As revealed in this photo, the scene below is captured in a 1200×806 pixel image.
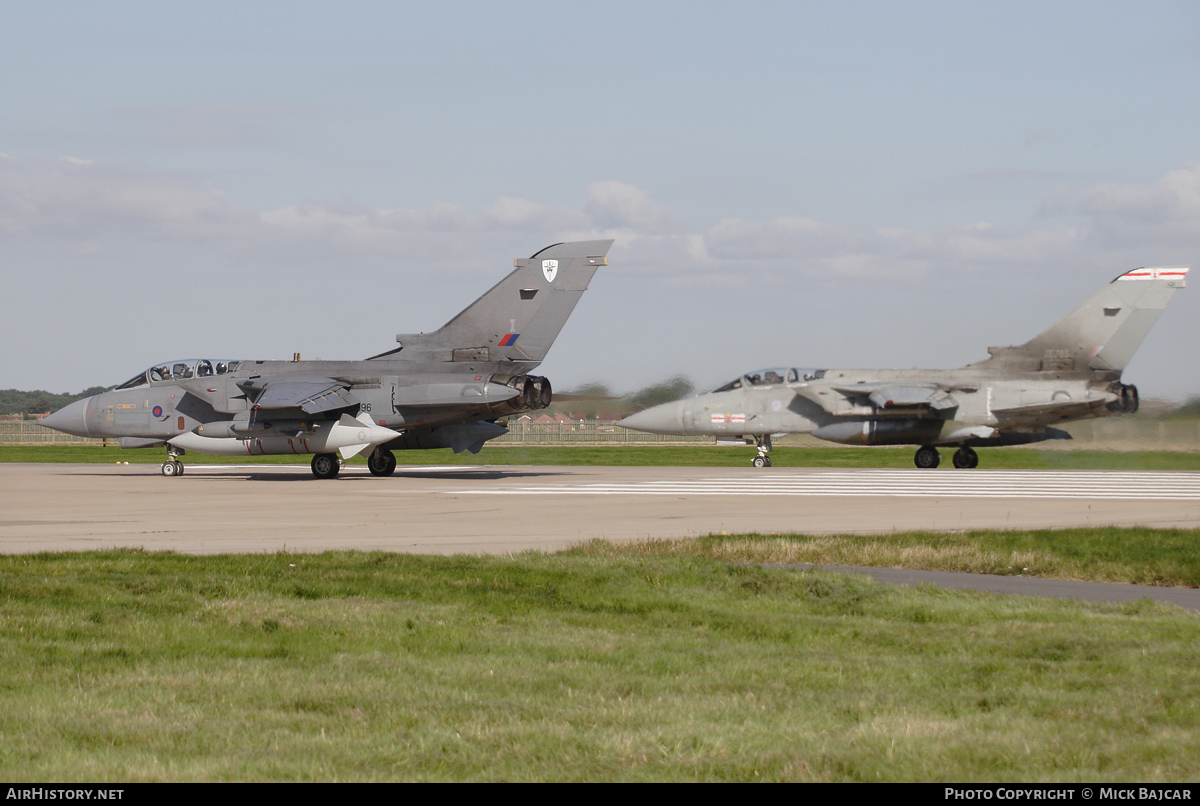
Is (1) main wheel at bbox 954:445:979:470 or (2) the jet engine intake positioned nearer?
(2) the jet engine intake

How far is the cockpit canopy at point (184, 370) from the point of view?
99.8 feet

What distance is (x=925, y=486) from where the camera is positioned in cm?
2502

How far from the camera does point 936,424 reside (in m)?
34.0

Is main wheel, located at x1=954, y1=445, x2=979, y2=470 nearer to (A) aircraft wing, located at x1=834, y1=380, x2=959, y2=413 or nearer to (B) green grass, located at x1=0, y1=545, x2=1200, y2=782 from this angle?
(A) aircraft wing, located at x1=834, y1=380, x2=959, y2=413

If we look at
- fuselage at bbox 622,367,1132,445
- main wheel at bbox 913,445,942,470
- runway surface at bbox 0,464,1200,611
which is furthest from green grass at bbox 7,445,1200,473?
runway surface at bbox 0,464,1200,611

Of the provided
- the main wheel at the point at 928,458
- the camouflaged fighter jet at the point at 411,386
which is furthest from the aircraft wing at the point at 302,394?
the main wheel at the point at 928,458

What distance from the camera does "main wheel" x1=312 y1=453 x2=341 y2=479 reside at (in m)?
29.7

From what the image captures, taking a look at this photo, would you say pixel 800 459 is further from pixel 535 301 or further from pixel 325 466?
pixel 325 466

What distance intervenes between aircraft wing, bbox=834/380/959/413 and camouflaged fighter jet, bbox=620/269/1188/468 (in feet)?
0.10

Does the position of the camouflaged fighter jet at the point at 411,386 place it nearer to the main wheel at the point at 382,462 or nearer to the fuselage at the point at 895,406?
the main wheel at the point at 382,462

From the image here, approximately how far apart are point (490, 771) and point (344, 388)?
25.1m

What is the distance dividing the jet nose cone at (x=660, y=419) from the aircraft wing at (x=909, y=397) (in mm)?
6072
